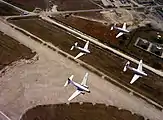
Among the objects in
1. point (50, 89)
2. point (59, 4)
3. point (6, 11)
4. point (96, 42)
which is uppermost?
point (59, 4)

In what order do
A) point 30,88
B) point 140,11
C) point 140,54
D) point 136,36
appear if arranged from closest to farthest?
1. point 30,88
2. point 140,54
3. point 136,36
4. point 140,11

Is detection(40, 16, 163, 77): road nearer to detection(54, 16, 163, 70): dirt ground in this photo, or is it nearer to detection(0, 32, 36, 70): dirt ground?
detection(54, 16, 163, 70): dirt ground

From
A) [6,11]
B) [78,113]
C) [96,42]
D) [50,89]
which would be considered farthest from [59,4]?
[78,113]

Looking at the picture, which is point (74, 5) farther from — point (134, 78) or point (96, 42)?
point (134, 78)

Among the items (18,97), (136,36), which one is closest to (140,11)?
(136,36)

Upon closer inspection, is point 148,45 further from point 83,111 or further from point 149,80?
point 83,111

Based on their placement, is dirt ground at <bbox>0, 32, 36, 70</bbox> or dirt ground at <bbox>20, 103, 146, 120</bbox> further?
dirt ground at <bbox>0, 32, 36, 70</bbox>

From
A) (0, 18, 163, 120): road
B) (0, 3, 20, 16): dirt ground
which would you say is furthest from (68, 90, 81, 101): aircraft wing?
(0, 3, 20, 16): dirt ground
